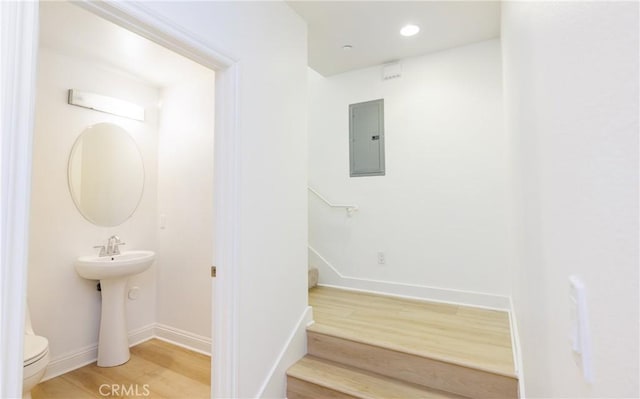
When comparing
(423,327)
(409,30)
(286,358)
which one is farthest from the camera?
(409,30)

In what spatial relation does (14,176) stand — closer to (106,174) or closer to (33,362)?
(33,362)

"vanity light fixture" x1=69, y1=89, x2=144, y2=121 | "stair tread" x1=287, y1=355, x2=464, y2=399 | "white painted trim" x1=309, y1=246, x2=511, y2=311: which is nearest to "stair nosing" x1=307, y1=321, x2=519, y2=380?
"stair tread" x1=287, y1=355, x2=464, y2=399

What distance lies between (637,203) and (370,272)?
302 centimetres

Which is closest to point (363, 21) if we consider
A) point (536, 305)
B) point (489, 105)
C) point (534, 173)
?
point (489, 105)

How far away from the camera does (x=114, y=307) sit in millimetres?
2602

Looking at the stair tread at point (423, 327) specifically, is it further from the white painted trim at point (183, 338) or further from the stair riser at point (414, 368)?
the white painted trim at point (183, 338)

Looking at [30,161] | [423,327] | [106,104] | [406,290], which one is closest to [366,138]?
[406,290]

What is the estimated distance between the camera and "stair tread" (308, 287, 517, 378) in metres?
1.86

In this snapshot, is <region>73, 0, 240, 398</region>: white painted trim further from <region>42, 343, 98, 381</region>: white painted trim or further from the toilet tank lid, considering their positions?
<region>42, 343, 98, 381</region>: white painted trim

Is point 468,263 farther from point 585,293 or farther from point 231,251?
point 585,293

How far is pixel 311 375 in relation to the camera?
76.3 inches

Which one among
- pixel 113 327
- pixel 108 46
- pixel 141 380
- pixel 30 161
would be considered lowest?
pixel 141 380

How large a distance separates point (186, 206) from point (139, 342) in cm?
139

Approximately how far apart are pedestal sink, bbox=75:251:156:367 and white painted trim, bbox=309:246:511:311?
1.79 metres
